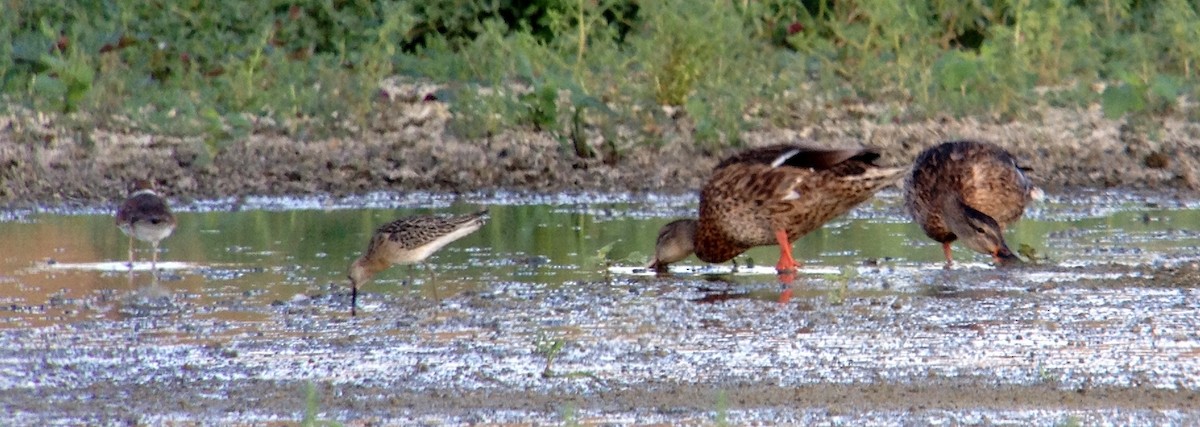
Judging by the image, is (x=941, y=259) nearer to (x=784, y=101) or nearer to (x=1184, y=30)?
(x=784, y=101)

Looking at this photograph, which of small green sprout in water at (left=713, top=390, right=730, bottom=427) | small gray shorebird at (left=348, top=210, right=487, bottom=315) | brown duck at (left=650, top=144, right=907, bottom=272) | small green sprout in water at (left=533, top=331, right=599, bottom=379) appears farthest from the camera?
brown duck at (left=650, top=144, right=907, bottom=272)

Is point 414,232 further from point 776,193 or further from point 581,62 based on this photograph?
point 581,62

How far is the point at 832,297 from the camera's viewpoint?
8.27 metres

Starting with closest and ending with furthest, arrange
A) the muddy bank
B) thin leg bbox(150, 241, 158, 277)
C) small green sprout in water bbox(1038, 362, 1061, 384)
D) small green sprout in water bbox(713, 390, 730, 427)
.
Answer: small green sprout in water bbox(713, 390, 730, 427) → small green sprout in water bbox(1038, 362, 1061, 384) → thin leg bbox(150, 241, 158, 277) → the muddy bank

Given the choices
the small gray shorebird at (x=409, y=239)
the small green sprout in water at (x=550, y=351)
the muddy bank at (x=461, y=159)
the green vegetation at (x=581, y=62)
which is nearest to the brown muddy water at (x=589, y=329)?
the small green sprout in water at (x=550, y=351)

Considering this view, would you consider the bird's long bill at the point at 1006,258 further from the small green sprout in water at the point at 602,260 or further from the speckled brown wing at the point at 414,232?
the speckled brown wing at the point at 414,232

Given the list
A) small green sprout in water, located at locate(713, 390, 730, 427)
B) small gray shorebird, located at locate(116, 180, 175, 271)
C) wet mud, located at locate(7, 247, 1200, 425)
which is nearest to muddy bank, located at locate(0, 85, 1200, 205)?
small gray shorebird, located at locate(116, 180, 175, 271)

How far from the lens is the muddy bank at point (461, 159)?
12.4 metres

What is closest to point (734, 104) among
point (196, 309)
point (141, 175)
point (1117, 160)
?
point (1117, 160)

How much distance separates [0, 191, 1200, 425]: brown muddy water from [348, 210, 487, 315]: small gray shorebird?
0.15 meters

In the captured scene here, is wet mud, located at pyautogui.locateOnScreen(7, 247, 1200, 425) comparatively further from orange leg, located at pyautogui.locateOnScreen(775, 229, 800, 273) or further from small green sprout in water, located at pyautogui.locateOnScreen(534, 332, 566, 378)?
orange leg, located at pyautogui.locateOnScreen(775, 229, 800, 273)

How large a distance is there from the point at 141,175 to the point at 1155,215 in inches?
222

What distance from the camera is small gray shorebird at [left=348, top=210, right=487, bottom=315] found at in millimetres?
8812

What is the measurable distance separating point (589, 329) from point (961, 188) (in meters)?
3.09
